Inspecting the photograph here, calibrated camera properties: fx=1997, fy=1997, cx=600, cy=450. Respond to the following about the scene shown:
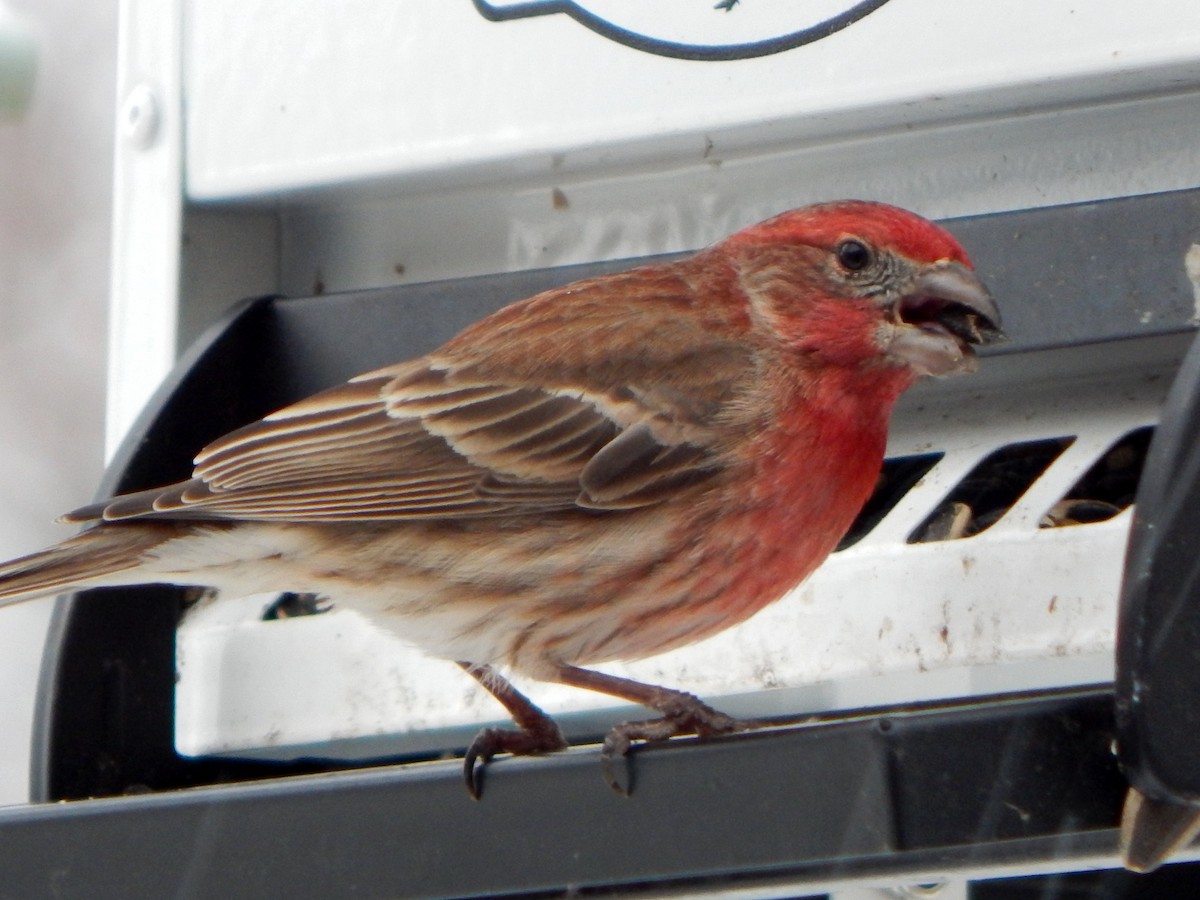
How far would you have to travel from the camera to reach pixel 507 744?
3592mm

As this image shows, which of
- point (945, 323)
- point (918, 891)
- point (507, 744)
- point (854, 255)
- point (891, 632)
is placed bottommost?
point (918, 891)

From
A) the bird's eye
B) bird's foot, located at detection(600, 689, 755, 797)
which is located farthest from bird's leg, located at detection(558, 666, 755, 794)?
the bird's eye

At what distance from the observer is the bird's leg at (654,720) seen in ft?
10.3

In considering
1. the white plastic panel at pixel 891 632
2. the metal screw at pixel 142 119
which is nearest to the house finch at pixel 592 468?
the white plastic panel at pixel 891 632

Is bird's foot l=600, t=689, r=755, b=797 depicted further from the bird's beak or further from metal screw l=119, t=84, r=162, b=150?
metal screw l=119, t=84, r=162, b=150

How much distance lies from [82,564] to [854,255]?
1.62 m

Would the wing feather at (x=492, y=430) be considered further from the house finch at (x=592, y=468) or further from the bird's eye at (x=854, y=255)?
the bird's eye at (x=854, y=255)

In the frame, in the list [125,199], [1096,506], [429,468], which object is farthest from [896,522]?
[125,199]

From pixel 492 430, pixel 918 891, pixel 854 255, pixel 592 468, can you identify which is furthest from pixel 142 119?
pixel 918 891

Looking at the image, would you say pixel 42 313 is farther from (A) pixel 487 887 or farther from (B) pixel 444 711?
(A) pixel 487 887

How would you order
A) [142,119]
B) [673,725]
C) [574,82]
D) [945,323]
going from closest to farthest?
[673,725]
[945,323]
[574,82]
[142,119]

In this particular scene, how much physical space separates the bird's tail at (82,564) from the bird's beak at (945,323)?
1.53 m

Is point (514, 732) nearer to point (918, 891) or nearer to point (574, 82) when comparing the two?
point (918, 891)

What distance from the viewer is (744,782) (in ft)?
9.00
